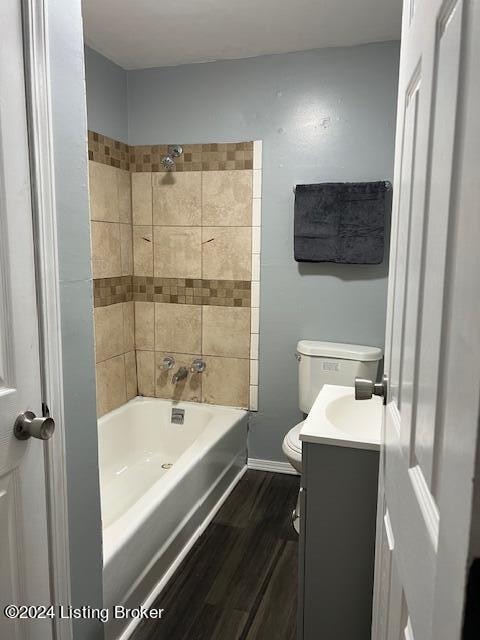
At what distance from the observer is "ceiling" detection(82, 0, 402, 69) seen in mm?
2203

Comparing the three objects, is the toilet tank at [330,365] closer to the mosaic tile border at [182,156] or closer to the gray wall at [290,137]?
the gray wall at [290,137]

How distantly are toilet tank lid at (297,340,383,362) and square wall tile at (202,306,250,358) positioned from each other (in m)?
0.38

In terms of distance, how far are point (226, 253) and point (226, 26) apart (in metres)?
1.19

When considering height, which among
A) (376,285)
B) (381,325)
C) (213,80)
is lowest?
(381,325)

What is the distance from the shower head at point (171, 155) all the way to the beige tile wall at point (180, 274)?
5cm

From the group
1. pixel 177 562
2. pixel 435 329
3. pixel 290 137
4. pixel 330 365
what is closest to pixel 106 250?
pixel 290 137

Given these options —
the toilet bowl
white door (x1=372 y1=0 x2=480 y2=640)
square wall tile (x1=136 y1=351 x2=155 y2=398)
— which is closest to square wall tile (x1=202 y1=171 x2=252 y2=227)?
A: square wall tile (x1=136 y1=351 x2=155 y2=398)

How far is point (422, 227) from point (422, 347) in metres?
0.18

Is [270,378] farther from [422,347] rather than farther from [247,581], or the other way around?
[422,347]

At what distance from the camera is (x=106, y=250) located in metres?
2.87

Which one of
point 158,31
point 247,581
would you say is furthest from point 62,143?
point 247,581

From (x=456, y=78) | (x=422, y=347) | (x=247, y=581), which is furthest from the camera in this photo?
(x=247, y=581)

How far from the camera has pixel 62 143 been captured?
123 cm

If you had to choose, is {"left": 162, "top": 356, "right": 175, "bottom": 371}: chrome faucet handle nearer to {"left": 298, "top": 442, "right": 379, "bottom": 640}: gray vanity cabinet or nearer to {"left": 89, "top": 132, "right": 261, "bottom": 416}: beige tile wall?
{"left": 89, "top": 132, "right": 261, "bottom": 416}: beige tile wall
